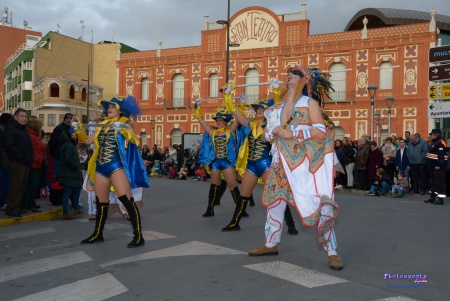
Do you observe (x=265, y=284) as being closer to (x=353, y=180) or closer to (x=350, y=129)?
(x=353, y=180)

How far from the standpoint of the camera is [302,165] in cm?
496

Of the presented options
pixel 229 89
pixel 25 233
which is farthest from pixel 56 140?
pixel 229 89

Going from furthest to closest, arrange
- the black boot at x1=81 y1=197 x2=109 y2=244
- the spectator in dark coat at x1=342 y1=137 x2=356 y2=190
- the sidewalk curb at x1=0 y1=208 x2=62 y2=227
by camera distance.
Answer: the spectator in dark coat at x1=342 y1=137 x2=356 y2=190 → the sidewalk curb at x1=0 y1=208 x2=62 y2=227 → the black boot at x1=81 y1=197 x2=109 y2=244

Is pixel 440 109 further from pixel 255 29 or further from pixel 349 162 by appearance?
pixel 255 29

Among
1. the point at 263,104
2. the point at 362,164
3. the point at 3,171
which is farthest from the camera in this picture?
the point at 362,164

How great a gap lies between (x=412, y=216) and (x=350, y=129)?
23.9 m

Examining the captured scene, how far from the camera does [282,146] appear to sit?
5.14m

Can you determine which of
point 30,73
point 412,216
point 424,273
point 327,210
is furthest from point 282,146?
point 30,73

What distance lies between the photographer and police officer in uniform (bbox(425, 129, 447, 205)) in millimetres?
12336

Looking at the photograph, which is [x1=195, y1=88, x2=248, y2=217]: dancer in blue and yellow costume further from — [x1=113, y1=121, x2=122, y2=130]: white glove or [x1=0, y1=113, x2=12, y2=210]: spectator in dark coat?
[x1=0, y1=113, x2=12, y2=210]: spectator in dark coat

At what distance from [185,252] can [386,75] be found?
1147 inches

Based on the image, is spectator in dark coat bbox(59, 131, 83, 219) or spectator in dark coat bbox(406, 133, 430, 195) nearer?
spectator in dark coat bbox(59, 131, 83, 219)

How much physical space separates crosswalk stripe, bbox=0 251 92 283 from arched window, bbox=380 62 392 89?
2947 cm

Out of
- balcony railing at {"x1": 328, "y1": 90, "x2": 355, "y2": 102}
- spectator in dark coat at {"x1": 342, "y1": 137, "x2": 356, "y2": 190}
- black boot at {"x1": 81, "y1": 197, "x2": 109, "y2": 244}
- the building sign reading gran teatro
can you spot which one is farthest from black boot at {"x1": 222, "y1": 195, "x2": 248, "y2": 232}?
the building sign reading gran teatro
